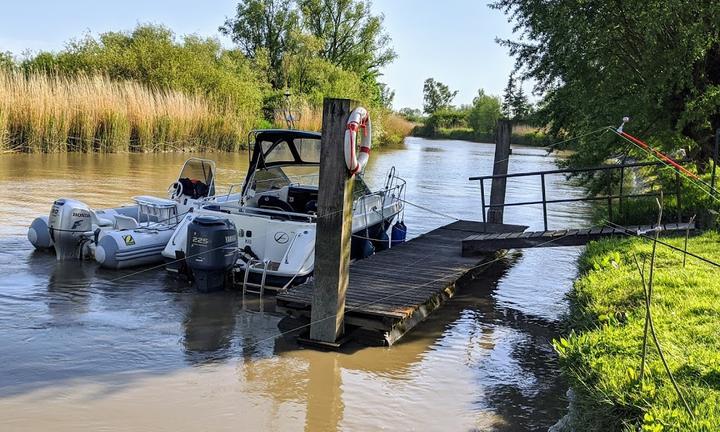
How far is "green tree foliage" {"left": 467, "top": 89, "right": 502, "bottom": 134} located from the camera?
259 ft

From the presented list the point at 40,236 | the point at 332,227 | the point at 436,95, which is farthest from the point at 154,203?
the point at 436,95

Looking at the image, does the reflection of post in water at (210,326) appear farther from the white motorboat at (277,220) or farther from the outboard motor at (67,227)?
the outboard motor at (67,227)

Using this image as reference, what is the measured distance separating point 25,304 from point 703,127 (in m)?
11.3

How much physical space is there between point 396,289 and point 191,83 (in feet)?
90.3

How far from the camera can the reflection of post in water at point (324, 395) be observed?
5.27 meters

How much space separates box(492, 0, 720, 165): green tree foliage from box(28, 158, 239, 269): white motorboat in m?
7.12

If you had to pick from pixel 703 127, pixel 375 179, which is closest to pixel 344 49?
pixel 375 179

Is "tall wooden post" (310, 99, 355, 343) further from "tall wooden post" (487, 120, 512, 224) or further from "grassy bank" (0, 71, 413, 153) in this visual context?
"grassy bank" (0, 71, 413, 153)

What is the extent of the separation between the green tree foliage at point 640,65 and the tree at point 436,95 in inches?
4294

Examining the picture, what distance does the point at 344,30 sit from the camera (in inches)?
2099

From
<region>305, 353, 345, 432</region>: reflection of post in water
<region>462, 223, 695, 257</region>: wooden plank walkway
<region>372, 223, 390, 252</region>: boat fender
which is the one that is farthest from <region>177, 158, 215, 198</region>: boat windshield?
<region>305, 353, 345, 432</region>: reflection of post in water

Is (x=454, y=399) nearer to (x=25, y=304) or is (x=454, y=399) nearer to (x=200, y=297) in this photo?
(x=200, y=297)

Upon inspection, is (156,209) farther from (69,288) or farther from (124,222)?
(69,288)

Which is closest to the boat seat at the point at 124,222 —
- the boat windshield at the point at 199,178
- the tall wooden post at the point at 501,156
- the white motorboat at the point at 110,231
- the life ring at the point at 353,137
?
the white motorboat at the point at 110,231
